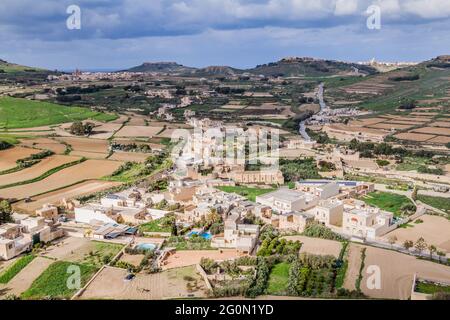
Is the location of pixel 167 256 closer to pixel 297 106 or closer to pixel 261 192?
pixel 261 192

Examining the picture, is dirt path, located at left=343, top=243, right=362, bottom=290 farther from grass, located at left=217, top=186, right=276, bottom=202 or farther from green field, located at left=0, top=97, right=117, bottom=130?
green field, located at left=0, top=97, right=117, bottom=130

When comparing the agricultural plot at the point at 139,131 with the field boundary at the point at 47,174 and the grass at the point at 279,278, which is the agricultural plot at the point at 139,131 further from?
the grass at the point at 279,278

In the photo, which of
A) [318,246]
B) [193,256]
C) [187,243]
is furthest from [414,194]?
[193,256]

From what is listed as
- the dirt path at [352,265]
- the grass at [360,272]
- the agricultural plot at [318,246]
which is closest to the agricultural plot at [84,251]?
the agricultural plot at [318,246]

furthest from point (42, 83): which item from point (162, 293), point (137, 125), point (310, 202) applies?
point (162, 293)

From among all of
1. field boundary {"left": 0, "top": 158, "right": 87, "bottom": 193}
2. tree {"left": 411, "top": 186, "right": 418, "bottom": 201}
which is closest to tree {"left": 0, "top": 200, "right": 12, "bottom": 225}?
field boundary {"left": 0, "top": 158, "right": 87, "bottom": 193}

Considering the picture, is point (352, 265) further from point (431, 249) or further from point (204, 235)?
point (204, 235)
